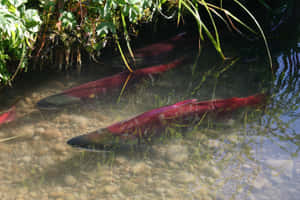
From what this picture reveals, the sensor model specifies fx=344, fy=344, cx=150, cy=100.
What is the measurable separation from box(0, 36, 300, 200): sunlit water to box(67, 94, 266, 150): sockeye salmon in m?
0.06

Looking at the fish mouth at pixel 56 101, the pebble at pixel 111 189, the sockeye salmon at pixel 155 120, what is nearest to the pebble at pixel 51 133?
the sockeye salmon at pixel 155 120

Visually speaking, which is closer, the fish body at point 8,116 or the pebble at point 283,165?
the pebble at point 283,165

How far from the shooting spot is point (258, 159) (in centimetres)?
168

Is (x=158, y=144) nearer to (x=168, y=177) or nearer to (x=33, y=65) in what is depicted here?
(x=168, y=177)

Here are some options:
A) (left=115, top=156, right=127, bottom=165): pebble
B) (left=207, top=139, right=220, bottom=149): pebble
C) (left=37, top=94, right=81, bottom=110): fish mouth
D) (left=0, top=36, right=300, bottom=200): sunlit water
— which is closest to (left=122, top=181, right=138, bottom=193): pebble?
(left=0, top=36, right=300, bottom=200): sunlit water

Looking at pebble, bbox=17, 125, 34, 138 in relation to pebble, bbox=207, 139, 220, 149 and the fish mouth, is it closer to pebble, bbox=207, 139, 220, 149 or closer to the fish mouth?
the fish mouth

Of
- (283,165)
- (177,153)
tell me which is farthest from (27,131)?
(283,165)

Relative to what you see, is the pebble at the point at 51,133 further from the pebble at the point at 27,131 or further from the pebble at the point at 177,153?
the pebble at the point at 177,153

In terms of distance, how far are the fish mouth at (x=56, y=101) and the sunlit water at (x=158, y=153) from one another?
0.05 metres

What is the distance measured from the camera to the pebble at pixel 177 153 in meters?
1.71

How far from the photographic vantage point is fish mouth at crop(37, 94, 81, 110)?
2117mm

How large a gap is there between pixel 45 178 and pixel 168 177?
0.56 meters

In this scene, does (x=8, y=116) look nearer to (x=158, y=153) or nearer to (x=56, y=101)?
(x=56, y=101)

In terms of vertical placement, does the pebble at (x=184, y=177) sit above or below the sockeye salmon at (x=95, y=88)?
below
